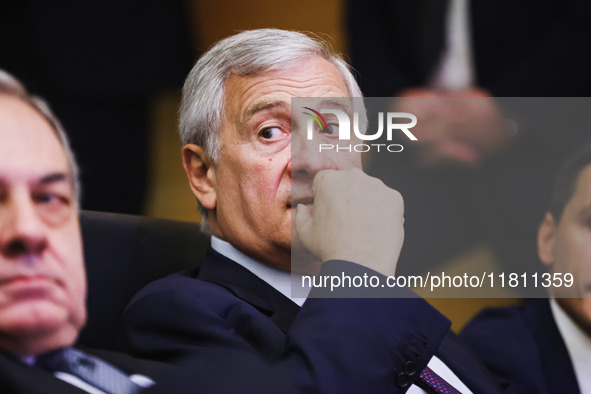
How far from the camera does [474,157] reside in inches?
56.0

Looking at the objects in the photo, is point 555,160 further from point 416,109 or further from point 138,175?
point 138,175

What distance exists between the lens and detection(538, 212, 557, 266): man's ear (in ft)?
4.01

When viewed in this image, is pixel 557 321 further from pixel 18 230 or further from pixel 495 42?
pixel 18 230

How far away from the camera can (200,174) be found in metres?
1.14

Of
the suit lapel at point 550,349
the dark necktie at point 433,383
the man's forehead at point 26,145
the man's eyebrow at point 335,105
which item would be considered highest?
the man's eyebrow at point 335,105

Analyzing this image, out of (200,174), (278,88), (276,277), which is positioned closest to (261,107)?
(278,88)

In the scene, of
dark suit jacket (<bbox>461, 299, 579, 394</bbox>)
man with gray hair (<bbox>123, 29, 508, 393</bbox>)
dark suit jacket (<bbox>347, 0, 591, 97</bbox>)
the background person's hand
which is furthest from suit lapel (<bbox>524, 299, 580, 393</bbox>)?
dark suit jacket (<bbox>347, 0, 591, 97</bbox>)

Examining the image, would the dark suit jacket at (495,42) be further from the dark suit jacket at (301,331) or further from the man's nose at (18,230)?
the man's nose at (18,230)

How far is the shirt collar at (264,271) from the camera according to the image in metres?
1.14

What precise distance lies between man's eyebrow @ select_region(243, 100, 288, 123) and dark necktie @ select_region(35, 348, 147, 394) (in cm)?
40

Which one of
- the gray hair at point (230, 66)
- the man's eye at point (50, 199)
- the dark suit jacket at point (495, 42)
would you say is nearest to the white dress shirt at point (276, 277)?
the gray hair at point (230, 66)

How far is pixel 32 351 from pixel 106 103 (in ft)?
3.12

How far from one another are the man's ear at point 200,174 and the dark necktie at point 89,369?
33 centimetres

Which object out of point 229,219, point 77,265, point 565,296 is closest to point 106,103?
point 229,219
